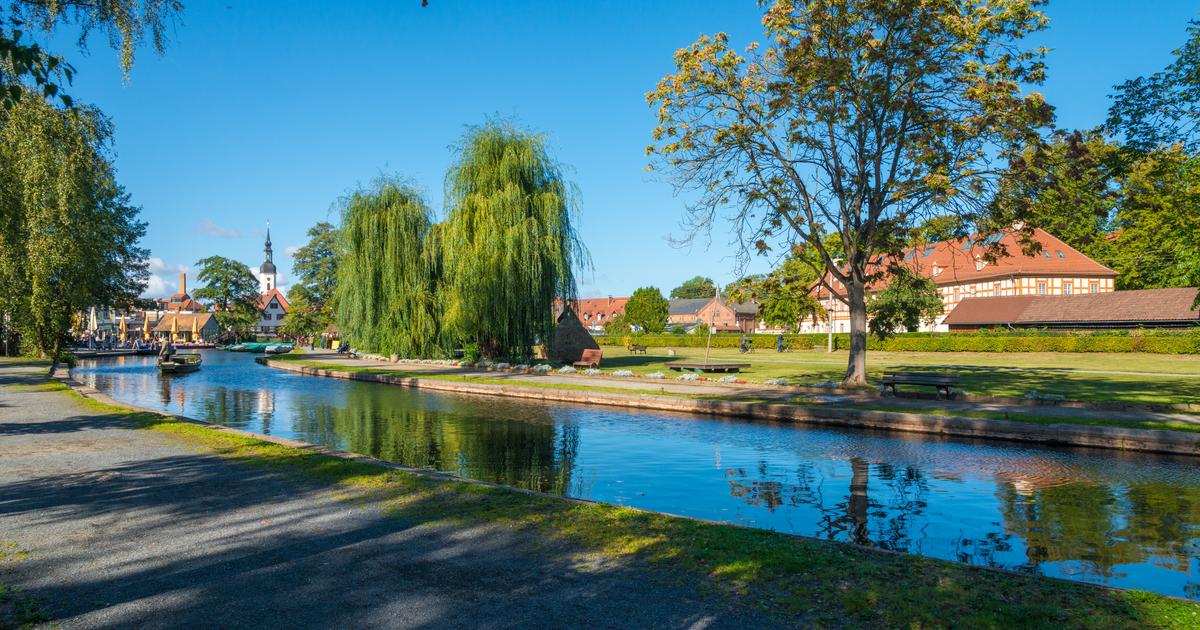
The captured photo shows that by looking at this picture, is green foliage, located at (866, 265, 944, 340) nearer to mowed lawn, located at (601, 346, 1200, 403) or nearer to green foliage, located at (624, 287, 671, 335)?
mowed lawn, located at (601, 346, 1200, 403)

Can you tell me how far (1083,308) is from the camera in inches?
2232

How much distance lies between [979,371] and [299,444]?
30722mm

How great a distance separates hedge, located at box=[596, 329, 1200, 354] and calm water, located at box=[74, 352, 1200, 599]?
23169 mm

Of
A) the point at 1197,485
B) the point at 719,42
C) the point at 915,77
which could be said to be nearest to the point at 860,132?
the point at 915,77

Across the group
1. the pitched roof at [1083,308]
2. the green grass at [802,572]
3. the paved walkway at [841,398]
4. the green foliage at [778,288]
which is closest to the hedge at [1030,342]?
the pitched roof at [1083,308]

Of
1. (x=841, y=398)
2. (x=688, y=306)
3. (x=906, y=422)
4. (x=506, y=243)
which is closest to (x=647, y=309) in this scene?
(x=688, y=306)

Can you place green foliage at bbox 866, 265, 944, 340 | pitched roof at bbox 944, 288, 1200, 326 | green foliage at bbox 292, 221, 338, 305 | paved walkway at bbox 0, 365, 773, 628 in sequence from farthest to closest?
green foliage at bbox 292, 221, 338, 305 → pitched roof at bbox 944, 288, 1200, 326 → green foliage at bbox 866, 265, 944, 340 → paved walkway at bbox 0, 365, 773, 628

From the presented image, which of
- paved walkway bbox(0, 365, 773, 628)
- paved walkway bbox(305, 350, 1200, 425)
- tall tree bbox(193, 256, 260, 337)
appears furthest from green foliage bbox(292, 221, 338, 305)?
paved walkway bbox(0, 365, 773, 628)

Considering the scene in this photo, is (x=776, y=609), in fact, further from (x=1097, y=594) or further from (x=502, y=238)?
(x=502, y=238)

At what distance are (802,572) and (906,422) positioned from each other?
40.2ft

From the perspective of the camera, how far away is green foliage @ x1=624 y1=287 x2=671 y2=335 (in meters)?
103

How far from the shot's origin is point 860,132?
23.0 meters

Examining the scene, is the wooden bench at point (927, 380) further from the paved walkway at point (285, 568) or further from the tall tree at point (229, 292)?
the tall tree at point (229, 292)

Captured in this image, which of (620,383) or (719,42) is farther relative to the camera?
(620,383)
